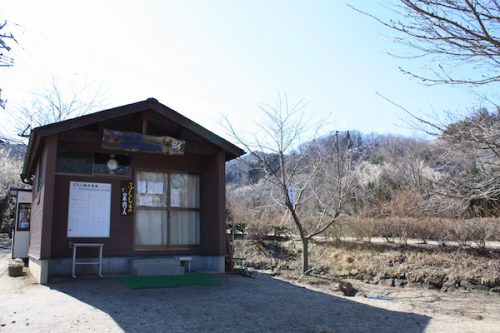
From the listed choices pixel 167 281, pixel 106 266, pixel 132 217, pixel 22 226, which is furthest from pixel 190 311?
pixel 22 226

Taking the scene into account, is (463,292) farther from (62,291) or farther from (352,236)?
(62,291)

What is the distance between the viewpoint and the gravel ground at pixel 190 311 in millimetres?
6008

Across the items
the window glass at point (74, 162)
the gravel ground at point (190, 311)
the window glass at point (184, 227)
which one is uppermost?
the window glass at point (74, 162)

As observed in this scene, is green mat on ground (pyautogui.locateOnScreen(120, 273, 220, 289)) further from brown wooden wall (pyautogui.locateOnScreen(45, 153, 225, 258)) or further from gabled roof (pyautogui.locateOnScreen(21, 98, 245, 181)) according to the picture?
gabled roof (pyautogui.locateOnScreen(21, 98, 245, 181))

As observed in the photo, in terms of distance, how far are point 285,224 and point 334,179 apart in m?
5.93

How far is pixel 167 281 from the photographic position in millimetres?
9273

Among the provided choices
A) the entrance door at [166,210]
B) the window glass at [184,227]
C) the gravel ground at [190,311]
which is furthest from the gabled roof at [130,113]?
the gravel ground at [190,311]

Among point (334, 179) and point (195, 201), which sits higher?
point (334, 179)

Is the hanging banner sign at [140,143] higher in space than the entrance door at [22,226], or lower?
higher

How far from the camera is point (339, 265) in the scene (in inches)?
645

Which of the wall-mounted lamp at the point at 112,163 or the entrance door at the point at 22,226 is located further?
the entrance door at the point at 22,226

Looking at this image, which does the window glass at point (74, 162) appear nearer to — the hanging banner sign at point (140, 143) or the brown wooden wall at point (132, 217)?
the brown wooden wall at point (132, 217)

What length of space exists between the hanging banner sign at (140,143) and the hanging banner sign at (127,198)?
3.12 feet

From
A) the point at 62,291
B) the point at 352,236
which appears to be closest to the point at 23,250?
the point at 62,291
